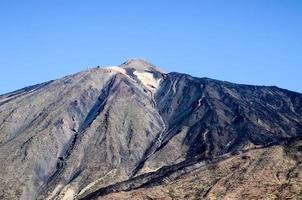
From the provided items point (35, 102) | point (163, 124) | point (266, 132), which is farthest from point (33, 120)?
point (266, 132)

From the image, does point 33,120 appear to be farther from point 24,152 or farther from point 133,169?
point 133,169

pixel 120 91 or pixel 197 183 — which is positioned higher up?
pixel 120 91

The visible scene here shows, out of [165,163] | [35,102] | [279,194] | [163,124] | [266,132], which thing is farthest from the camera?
[35,102]

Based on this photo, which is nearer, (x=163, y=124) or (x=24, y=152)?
(x=24, y=152)

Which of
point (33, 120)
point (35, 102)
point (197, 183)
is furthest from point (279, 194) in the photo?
point (35, 102)

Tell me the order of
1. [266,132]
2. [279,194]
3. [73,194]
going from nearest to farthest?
[279,194] < [73,194] < [266,132]

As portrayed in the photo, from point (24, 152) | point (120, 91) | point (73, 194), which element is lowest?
point (73, 194)
